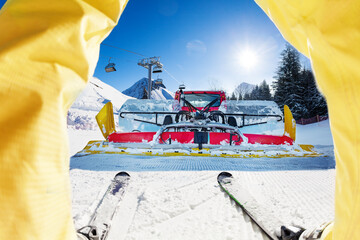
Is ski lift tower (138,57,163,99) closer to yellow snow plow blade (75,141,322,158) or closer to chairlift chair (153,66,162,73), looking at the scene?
chairlift chair (153,66,162,73)

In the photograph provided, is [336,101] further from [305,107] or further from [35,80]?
[305,107]

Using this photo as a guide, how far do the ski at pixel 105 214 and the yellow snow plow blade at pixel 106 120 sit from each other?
3.42m

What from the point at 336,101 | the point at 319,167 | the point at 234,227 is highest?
the point at 336,101

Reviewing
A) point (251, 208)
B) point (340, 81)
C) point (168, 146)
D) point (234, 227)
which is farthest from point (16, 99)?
point (168, 146)

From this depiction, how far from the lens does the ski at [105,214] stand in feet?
3.89

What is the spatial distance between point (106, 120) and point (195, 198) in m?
4.36

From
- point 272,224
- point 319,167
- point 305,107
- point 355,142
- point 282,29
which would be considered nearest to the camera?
point 355,142

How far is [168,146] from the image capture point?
4383 millimetres

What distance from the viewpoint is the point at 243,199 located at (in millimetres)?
1779

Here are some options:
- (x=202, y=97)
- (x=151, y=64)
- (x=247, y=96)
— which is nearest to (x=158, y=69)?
(x=151, y=64)

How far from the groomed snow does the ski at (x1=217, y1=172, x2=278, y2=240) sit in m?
0.05

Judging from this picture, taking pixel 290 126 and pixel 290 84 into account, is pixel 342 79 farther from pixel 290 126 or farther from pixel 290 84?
pixel 290 84

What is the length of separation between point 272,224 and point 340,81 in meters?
1.27

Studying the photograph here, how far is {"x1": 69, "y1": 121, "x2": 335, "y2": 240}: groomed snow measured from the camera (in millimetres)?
1373
